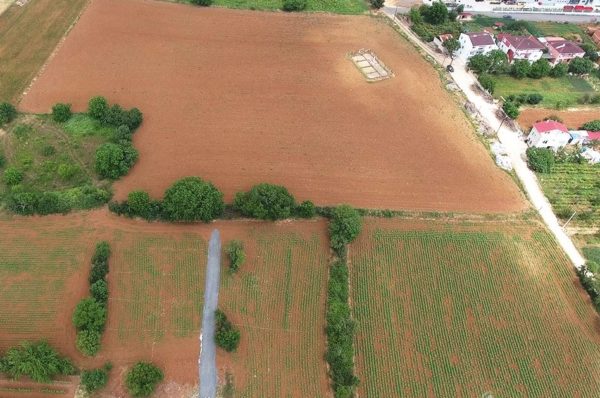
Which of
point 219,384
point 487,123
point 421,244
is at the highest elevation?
point 487,123

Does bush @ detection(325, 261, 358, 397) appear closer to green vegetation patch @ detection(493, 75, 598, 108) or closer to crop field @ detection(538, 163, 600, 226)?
crop field @ detection(538, 163, 600, 226)

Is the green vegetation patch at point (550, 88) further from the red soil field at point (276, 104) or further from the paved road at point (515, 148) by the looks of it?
the red soil field at point (276, 104)

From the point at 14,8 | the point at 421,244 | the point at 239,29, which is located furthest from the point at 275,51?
the point at 14,8

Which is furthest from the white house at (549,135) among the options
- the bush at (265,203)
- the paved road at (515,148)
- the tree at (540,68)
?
the bush at (265,203)

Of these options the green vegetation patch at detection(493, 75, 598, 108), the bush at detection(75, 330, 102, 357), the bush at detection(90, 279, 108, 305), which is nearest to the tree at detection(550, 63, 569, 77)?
the green vegetation patch at detection(493, 75, 598, 108)

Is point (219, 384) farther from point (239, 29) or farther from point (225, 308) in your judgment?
point (239, 29)

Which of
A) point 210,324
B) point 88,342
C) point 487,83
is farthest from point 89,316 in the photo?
point 487,83

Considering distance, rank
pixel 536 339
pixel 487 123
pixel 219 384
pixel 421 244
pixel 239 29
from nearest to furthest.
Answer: pixel 219 384
pixel 536 339
pixel 421 244
pixel 487 123
pixel 239 29
